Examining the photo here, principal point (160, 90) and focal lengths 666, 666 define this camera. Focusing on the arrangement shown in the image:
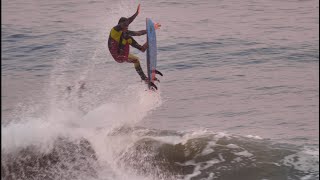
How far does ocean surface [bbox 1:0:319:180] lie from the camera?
1145 centimetres

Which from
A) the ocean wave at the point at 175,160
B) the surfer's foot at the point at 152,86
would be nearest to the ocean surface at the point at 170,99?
the ocean wave at the point at 175,160

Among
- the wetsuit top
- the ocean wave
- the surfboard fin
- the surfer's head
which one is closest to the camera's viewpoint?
the surfer's head

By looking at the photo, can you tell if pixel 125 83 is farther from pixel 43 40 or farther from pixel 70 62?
pixel 43 40

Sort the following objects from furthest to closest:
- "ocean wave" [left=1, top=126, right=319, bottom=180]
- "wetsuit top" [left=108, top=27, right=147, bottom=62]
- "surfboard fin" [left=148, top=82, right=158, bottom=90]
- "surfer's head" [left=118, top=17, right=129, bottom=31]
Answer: "surfboard fin" [left=148, top=82, right=158, bottom=90]
"ocean wave" [left=1, top=126, right=319, bottom=180]
"wetsuit top" [left=108, top=27, right=147, bottom=62]
"surfer's head" [left=118, top=17, right=129, bottom=31]

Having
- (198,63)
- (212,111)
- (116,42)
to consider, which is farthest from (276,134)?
(198,63)

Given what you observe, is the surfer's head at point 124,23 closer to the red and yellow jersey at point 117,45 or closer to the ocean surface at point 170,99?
the red and yellow jersey at point 117,45

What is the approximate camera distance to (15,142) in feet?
38.5

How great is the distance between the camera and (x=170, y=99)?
16203 mm

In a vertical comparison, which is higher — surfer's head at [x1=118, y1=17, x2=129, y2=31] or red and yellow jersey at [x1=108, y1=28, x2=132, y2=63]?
surfer's head at [x1=118, y1=17, x2=129, y2=31]

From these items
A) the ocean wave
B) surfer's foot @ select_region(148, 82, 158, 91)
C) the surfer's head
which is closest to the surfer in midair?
the surfer's head

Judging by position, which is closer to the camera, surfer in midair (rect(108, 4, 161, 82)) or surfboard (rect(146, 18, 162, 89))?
surfer in midair (rect(108, 4, 161, 82))

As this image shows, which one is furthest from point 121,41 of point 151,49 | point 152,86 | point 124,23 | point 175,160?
point 175,160

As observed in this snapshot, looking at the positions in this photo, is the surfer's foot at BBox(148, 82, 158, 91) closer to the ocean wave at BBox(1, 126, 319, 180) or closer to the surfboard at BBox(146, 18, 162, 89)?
the surfboard at BBox(146, 18, 162, 89)

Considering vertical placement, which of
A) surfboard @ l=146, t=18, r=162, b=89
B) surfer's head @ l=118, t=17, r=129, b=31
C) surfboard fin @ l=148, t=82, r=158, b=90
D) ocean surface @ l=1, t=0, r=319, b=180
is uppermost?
surfer's head @ l=118, t=17, r=129, b=31
